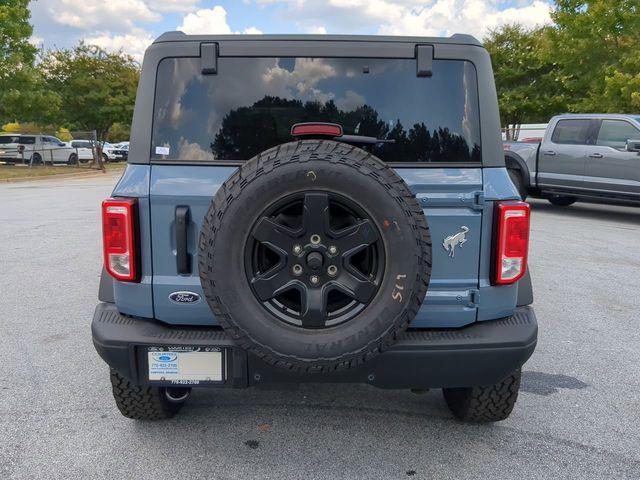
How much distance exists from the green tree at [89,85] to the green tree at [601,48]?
26.7 meters

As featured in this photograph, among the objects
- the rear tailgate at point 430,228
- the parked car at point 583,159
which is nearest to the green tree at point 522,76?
the parked car at point 583,159

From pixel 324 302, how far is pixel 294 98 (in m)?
0.98

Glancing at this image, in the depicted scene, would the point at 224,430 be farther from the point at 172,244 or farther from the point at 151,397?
the point at 172,244

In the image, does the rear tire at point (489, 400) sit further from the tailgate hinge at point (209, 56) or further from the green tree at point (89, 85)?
the green tree at point (89, 85)

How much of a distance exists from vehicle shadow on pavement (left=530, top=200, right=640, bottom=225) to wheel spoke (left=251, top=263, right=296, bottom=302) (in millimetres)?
10304

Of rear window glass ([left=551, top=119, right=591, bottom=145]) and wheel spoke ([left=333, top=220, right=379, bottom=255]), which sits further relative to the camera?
rear window glass ([left=551, top=119, right=591, bottom=145])

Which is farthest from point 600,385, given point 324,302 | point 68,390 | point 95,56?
point 95,56

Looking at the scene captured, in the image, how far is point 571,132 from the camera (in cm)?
1142

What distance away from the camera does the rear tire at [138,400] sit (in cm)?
300

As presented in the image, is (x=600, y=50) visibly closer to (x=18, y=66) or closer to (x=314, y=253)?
(x=314, y=253)

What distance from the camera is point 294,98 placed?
2.72m

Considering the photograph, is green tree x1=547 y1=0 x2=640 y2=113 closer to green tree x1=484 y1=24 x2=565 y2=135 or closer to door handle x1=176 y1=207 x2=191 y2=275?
green tree x1=484 y1=24 x2=565 y2=135

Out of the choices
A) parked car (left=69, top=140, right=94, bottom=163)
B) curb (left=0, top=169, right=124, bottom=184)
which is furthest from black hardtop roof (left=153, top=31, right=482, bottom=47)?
parked car (left=69, top=140, right=94, bottom=163)

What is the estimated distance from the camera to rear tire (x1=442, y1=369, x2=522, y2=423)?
3.02m
